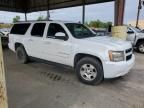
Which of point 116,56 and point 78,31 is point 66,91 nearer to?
point 116,56

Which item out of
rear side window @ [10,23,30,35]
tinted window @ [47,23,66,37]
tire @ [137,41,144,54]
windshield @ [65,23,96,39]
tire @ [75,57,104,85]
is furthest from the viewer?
tire @ [137,41,144,54]

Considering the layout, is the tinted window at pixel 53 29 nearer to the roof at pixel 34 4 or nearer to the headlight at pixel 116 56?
the headlight at pixel 116 56

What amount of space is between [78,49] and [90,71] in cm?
71

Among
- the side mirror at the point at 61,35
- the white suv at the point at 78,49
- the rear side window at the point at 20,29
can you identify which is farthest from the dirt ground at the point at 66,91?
the rear side window at the point at 20,29

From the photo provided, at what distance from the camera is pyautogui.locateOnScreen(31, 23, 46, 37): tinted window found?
6307 mm

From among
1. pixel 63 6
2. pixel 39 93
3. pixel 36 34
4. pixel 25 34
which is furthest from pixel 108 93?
pixel 63 6

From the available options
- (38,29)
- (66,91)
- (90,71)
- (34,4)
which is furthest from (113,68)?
(34,4)

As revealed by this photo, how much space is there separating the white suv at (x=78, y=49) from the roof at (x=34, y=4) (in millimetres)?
13396

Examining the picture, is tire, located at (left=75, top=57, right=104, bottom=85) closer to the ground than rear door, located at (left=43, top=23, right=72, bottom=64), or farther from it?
closer to the ground

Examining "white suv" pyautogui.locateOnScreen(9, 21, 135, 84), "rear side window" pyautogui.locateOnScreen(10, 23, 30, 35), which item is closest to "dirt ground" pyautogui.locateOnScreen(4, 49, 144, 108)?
"white suv" pyautogui.locateOnScreen(9, 21, 135, 84)

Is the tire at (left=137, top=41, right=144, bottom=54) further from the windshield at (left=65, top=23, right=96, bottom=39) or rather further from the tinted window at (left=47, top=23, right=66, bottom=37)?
the tinted window at (left=47, top=23, right=66, bottom=37)

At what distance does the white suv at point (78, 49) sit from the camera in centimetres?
470

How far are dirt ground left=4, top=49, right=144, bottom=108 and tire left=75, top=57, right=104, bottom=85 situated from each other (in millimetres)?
172

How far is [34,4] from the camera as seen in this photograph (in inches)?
863
